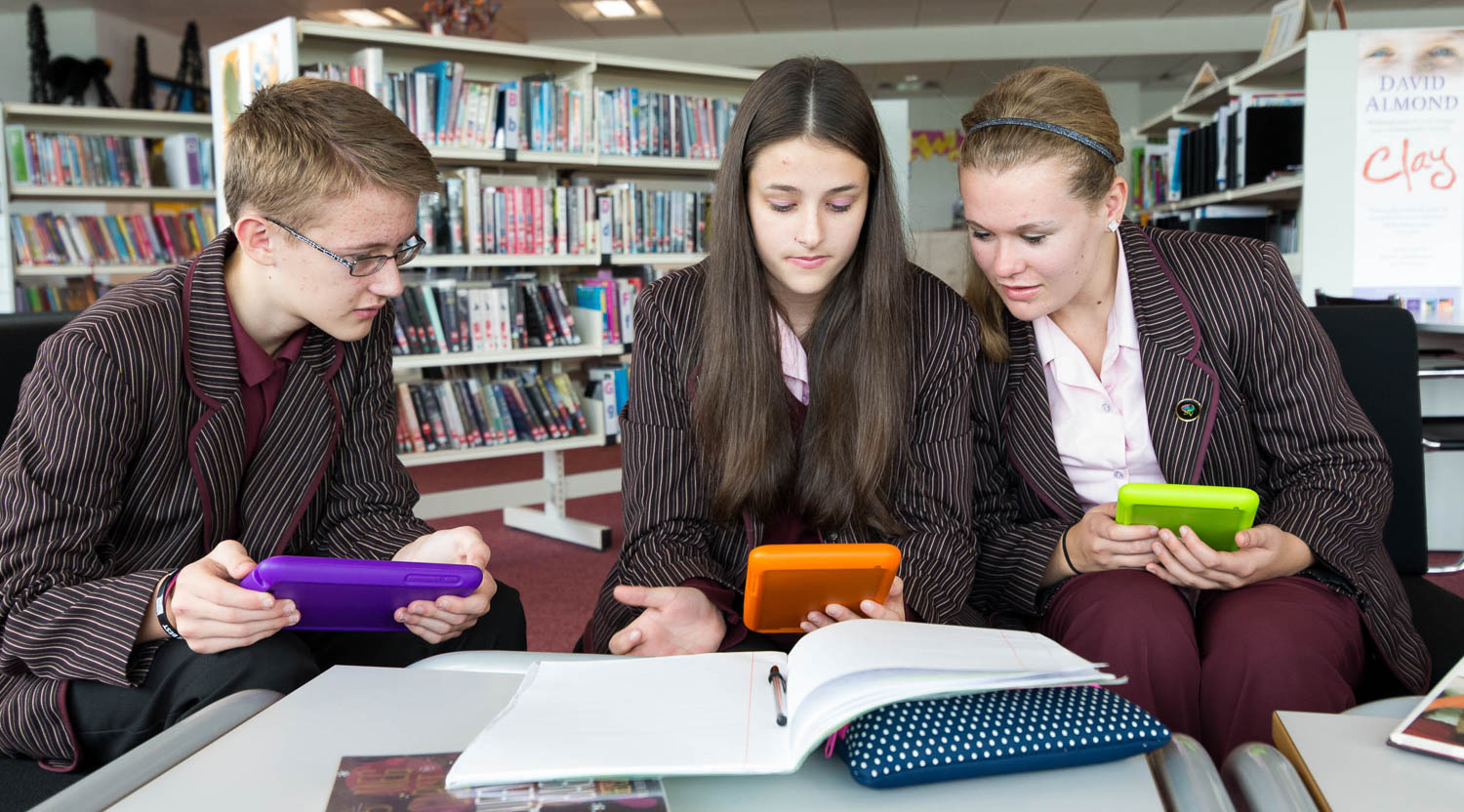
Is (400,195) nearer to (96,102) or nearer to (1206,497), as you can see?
(1206,497)

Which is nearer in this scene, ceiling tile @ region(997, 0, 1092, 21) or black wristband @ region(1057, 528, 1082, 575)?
black wristband @ region(1057, 528, 1082, 575)

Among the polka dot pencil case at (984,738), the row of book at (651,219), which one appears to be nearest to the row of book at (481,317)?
the row of book at (651,219)

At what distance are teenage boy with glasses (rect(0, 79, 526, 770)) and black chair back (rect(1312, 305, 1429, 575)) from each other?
134 centimetres

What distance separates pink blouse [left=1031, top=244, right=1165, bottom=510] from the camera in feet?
5.17

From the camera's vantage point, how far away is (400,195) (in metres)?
1.39

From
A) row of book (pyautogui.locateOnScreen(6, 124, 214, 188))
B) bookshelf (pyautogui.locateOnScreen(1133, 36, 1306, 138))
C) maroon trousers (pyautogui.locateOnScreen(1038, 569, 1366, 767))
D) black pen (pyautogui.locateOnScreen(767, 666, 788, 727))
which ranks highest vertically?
bookshelf (pyautogui.locateOnScreen(1133, 36, 1306, 138))

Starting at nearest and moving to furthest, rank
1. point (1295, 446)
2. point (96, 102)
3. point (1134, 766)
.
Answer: point (1134, 766) → point (1295, 446) → point (96, 102)

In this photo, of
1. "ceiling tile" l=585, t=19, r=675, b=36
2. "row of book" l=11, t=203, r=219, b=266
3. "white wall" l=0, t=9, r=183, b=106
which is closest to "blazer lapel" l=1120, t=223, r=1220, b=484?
"row of book" l=11, t=203, r=219, b=266

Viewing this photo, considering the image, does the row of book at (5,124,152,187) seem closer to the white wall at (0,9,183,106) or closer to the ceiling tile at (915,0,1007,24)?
the white wall at (0,9,183,106)

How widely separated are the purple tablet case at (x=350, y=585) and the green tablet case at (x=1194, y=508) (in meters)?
0.76

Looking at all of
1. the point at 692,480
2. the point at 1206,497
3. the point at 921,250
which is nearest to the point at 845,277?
the point at 692,480

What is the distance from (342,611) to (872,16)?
347 inches

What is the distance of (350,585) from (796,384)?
2.50 ft

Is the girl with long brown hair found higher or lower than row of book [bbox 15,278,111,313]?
lower
